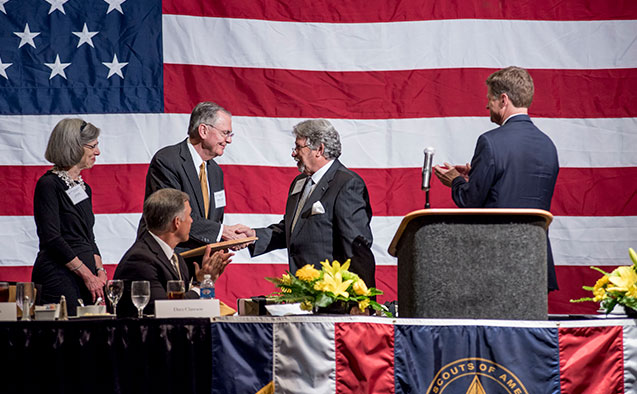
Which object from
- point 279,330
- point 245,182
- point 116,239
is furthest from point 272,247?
point 279,330

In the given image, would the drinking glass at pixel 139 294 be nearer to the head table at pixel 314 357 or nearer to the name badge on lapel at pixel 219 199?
the head table at pixel 314 357

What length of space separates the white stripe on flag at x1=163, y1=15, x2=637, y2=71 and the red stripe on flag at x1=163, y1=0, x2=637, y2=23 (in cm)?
4

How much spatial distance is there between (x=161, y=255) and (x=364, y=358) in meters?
1.03

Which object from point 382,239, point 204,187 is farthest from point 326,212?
point 382,239

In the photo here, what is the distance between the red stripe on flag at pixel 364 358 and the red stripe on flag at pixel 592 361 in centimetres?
56

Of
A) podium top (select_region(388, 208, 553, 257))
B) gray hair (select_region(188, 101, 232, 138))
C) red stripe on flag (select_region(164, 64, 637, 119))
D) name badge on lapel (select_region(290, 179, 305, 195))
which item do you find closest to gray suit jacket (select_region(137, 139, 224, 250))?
gray hair (select_region(188, 101, 232, 138))

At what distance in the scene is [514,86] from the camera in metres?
3.03

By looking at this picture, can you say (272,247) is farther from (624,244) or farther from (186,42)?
(624,244)

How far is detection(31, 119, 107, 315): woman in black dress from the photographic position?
3.89 metres

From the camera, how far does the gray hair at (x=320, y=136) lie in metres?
3.99

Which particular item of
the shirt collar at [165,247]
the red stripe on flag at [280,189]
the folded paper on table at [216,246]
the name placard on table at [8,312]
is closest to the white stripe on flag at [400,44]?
the red stripe on flag at [280,189]

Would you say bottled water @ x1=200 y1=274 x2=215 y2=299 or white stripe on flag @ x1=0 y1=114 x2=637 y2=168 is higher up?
white stripe on flag @ x1=0 y1=114 x2=637 y2=168

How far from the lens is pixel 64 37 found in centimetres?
492

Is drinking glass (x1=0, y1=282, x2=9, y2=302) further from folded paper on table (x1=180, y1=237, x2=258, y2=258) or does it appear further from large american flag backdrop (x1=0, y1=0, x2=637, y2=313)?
large american flag backdrop (x1=0, y1=0, x2=637, y2=313)
